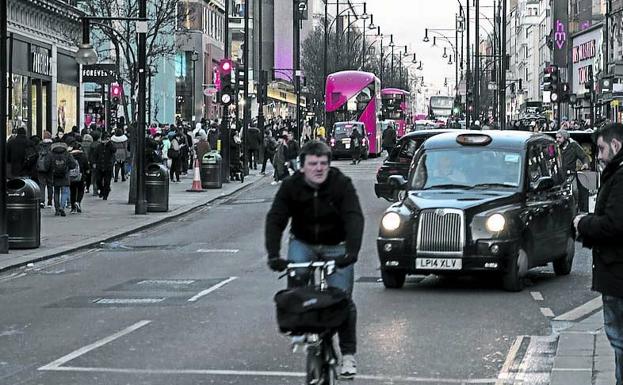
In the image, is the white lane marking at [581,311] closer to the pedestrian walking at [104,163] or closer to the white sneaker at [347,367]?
the white sneaker at [347,367]

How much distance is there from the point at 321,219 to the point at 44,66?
41.7 m

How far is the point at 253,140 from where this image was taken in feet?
169

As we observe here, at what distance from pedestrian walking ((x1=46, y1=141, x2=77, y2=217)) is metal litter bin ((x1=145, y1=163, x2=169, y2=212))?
202 cm

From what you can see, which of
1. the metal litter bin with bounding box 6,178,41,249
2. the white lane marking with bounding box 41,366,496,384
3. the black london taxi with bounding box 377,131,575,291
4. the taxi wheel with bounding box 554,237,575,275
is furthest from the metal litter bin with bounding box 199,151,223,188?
the white lane marking with bounding box 41,366,496,384

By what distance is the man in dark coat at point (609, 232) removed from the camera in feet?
25.1

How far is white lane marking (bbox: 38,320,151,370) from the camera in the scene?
10.6 metres

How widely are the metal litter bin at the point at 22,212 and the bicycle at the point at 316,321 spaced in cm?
1305

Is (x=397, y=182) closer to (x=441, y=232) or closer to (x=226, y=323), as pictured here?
(x=441, y=232)

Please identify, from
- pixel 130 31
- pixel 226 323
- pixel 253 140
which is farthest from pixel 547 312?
pixel 253 140

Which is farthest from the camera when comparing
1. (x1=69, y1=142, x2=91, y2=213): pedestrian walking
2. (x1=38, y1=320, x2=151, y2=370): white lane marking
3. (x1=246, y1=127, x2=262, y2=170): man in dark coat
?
(x1=246, y1=127, x2=262, y2=170): man in dark coat

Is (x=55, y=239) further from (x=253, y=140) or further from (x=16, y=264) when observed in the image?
(x=253, y=140)

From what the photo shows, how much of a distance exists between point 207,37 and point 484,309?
86.7 metres

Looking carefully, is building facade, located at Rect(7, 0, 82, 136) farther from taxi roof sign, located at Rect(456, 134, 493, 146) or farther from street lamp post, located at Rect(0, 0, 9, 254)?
taxi roof sign, located at Rect(456, 134, 493, 146)

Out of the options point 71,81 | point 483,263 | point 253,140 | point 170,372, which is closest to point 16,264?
point 483,263
